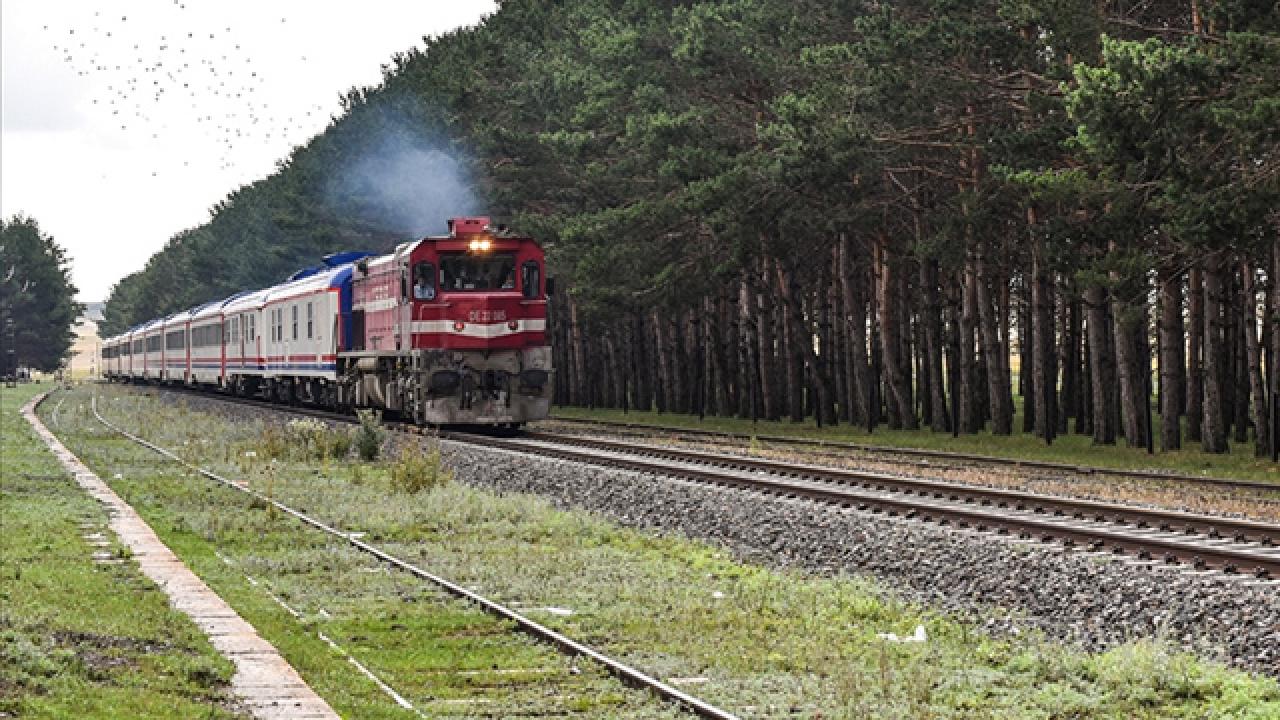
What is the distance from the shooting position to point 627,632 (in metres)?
14.2

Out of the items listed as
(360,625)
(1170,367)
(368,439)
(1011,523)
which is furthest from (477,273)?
(360,625)

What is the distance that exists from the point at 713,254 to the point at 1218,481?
29341 millimetres

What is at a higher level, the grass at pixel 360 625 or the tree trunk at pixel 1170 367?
the tree trunk at pixel 1170 367

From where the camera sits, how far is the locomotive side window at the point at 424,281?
123 feet

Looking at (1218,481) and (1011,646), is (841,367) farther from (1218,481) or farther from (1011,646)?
(1011,646)

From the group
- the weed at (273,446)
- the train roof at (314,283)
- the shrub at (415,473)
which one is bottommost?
the shrub at (415,473)

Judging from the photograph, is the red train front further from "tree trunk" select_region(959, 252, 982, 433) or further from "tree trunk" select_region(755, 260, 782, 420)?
"tree trunk" select_region(755, 260, 782, 420)

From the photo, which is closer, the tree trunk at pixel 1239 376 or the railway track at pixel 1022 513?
the railway track at pixel 1022 513

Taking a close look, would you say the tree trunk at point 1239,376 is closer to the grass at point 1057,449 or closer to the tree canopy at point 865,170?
the tree canopy at point 865,170

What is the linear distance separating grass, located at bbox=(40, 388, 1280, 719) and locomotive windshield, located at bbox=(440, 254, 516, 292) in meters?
13.8

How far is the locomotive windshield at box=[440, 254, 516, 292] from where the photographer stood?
37.7m

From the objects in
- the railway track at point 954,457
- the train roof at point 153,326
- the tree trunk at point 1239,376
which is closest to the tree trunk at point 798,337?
the railway track at point 954,457

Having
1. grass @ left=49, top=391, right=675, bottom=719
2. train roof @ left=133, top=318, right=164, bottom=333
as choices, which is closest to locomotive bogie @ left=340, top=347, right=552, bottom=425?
grass @ left=49, top=391, right=675, bottom=719

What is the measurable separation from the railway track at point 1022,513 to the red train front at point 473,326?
23.8 feet
